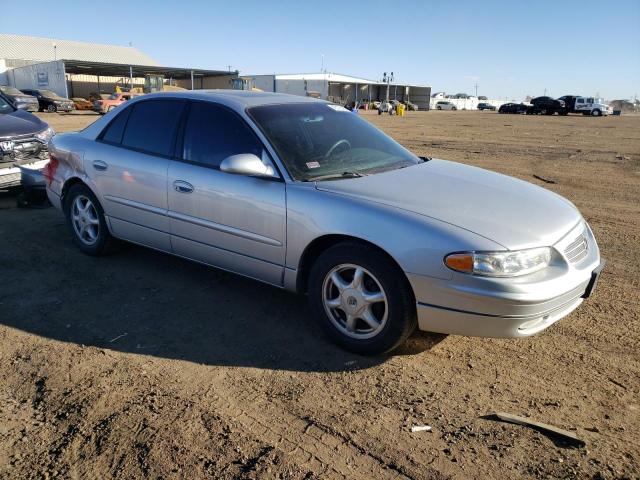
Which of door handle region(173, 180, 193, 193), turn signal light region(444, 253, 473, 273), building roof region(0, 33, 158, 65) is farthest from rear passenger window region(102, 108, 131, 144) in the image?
building roof region(0, 33, 158, 65)

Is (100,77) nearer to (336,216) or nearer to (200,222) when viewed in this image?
(200,222)

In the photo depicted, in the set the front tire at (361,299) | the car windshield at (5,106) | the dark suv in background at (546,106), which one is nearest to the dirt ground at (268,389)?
the front tire at (361,299)

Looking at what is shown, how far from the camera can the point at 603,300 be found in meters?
4.18

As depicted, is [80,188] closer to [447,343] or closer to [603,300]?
[447,343]

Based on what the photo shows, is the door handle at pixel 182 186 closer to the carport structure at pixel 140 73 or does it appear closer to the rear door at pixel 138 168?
the rear door at pixel 138 168

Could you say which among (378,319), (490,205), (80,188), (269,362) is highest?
(490,205)

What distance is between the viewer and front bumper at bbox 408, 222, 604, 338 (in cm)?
283

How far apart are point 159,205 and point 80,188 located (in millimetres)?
1326

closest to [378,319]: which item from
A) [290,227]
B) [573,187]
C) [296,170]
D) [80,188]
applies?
[290,227]

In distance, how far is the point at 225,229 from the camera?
385 centimetres

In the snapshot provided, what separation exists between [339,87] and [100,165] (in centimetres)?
8199

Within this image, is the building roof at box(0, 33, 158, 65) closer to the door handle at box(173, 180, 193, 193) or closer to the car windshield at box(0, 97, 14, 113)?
the car windshield at box(0, 97, 14, 113)

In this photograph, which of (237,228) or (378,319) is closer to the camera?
(378,319)

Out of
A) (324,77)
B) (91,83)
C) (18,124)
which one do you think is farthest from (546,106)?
(18,124)
